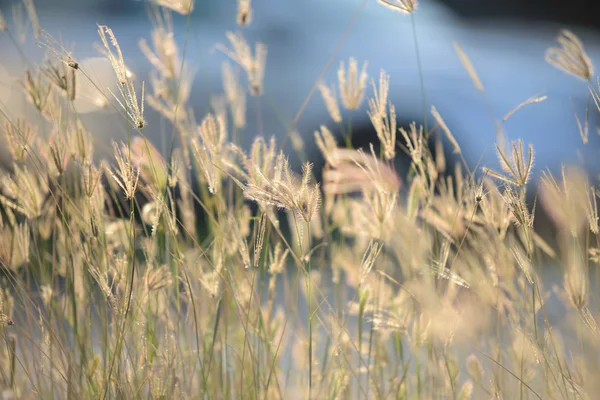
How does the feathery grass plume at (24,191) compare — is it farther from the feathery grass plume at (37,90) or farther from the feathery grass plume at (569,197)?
the feathery grass plume at (569,197)

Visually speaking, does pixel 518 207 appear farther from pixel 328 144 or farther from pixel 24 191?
pixel 24 191

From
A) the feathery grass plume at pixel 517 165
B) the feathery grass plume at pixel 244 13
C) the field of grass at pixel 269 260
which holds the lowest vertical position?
the field of grass at pixel 269 260

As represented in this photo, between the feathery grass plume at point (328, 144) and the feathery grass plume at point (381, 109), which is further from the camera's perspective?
the feathery grass plume at point (328, 144)

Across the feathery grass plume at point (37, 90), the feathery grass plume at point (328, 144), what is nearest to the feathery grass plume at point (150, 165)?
the feathery grass plume at point (37, 90)

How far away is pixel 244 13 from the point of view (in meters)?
1.38

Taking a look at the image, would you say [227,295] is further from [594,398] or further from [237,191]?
[594,398]

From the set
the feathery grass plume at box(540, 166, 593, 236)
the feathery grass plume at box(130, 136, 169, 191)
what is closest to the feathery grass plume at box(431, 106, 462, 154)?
the feathery grass plume at box(540, 166, 593, 236)

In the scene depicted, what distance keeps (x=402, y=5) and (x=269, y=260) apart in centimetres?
59

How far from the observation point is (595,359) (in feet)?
4.52

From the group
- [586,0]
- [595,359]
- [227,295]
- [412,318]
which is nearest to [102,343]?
[227,295]

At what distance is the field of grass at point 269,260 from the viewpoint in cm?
101

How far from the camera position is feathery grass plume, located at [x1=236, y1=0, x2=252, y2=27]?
4.49 ft

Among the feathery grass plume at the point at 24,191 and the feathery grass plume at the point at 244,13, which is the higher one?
the feathery grass plume at the point at 244,13

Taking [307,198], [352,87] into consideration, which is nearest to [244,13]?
[352,87]
